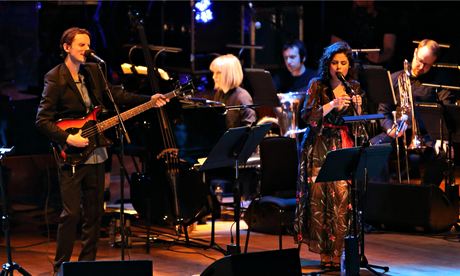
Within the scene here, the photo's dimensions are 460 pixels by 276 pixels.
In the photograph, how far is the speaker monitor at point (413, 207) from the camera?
8859 millimetres

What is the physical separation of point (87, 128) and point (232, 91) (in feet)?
7.34

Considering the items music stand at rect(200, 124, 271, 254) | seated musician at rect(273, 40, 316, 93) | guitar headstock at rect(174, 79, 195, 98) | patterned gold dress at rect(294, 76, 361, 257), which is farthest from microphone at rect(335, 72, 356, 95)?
seated musician at rect(273, 40, 316, 93)

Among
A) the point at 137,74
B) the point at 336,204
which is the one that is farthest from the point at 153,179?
the point at 336,204

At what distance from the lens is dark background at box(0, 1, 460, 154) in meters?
9.30

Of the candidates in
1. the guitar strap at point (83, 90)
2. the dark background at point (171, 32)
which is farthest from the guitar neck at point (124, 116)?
the dark background at point (171, 32)

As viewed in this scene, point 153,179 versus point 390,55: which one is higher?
point 390,55

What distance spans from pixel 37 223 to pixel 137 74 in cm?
209

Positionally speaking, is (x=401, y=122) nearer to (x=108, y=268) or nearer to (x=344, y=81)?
(x=344, y=81)

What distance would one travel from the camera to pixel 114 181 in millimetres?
11336

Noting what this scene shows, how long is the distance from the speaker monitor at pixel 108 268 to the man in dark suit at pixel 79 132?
183cm

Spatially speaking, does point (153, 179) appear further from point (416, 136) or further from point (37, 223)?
point (416, 136)

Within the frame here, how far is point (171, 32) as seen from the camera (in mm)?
10883

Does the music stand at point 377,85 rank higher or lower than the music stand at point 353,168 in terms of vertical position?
higher

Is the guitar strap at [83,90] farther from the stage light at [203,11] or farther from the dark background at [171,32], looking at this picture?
the stage light at [203,11]
